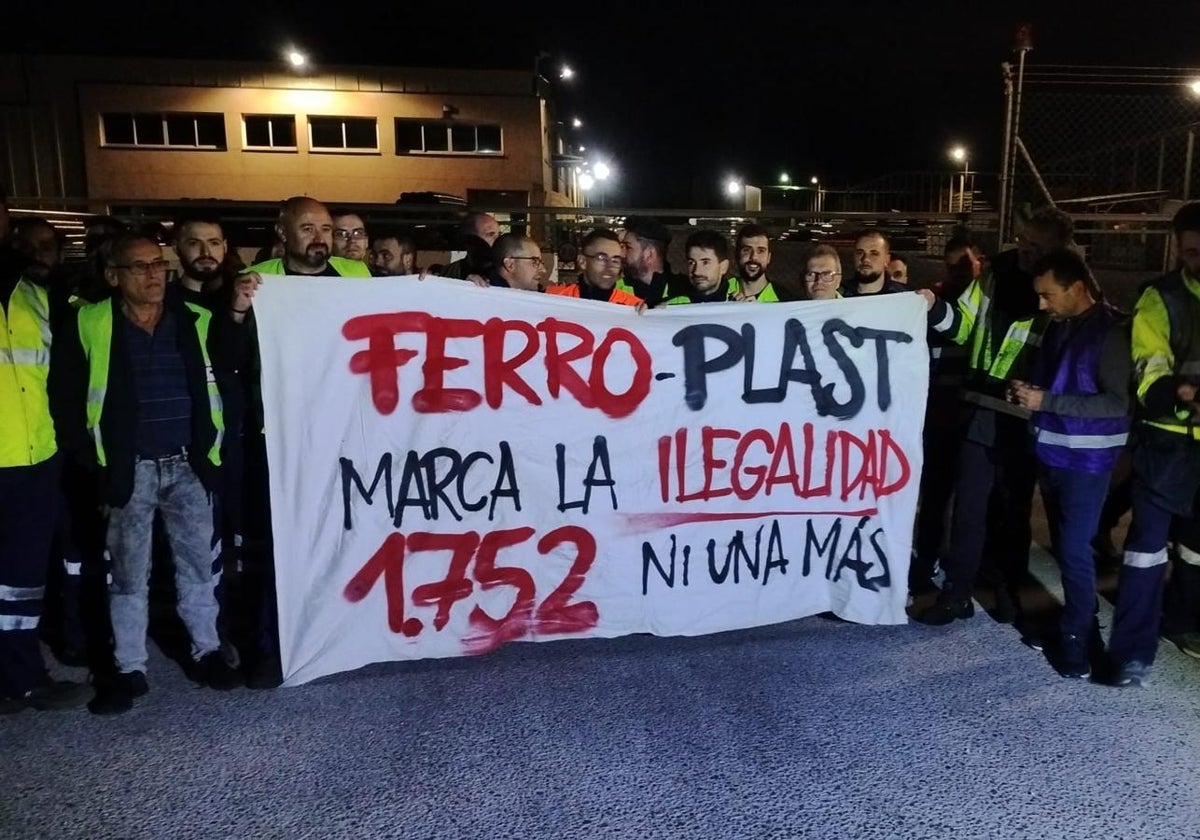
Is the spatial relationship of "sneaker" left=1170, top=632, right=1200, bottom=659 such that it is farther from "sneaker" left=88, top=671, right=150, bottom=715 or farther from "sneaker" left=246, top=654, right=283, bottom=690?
"sneaker" left=88, top=671, right=150, bottom=715

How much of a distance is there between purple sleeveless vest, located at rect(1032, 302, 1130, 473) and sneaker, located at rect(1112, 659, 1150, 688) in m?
0.80

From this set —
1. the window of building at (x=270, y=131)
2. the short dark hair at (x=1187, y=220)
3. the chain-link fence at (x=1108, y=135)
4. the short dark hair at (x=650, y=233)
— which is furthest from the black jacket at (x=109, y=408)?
the window of building at (x=270, y=131)

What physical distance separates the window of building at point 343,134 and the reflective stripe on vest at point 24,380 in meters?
23.7

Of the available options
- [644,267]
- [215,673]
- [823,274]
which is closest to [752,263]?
[823,274]

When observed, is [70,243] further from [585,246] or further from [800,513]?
[800,513]

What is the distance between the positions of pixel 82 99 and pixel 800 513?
27.0 m

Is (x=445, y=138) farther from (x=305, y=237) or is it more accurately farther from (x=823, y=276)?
(x=823, y=276)

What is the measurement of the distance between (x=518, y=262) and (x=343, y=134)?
23.7 m

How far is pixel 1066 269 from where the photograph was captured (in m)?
3.53

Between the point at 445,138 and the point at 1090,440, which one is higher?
the point at 445,138

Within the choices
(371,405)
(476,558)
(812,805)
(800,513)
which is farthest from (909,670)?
(371,405)

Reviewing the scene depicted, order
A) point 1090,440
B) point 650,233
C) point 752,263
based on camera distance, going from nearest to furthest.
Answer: point 1090,440 → point 752,263 → point 650,233

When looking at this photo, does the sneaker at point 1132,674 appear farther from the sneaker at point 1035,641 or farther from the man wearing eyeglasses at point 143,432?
the man wearing eyeglasses at point 143,432

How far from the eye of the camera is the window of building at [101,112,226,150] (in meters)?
24.7
